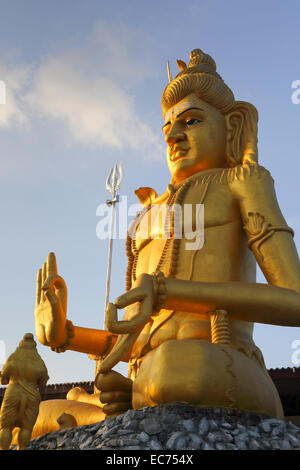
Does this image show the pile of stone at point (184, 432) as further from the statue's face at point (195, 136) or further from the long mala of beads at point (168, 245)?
the statue's face at point (195, 136)

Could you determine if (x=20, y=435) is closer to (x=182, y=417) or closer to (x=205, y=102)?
(x=182, y=417)

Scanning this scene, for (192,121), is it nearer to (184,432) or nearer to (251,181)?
(251,181)

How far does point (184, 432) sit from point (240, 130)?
315cm

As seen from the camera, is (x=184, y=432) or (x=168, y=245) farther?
(x=168, y=245)

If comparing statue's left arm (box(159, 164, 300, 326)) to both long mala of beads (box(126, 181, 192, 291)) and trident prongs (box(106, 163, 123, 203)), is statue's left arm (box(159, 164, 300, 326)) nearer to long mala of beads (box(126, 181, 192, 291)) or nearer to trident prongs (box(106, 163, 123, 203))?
long mala of beads (box(126, 181, 192, 291))

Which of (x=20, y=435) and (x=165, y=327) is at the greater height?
(x=165, y=327)

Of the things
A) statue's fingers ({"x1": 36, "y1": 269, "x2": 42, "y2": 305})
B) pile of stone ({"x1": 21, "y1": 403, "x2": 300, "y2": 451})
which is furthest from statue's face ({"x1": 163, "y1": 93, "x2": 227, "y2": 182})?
pile of stone ({"x1": 21, "y1": 403, "x2": 300, "y2": 451})

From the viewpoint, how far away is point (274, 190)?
4.60m

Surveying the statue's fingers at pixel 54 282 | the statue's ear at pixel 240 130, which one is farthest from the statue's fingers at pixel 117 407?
the statue's ear at pixel 240 130

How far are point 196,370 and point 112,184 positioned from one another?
10004 millimetres

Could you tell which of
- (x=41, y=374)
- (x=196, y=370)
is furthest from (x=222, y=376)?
(x=41, y=374)

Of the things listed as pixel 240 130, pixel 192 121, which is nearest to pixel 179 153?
pixel 192 121

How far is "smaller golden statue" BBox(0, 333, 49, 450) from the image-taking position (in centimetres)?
349

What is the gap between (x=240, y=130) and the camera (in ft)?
17.3
